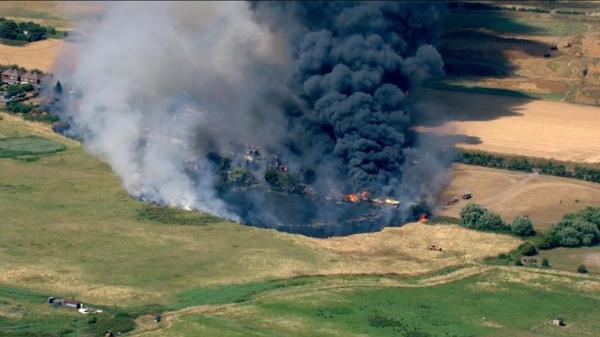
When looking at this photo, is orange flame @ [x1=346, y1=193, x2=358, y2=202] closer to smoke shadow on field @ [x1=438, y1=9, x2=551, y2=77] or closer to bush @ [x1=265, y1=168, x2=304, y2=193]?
bush @ [x1=265, y1=168, x2=304, y2=193]

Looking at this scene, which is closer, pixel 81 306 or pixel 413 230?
Result: pixel 81 306

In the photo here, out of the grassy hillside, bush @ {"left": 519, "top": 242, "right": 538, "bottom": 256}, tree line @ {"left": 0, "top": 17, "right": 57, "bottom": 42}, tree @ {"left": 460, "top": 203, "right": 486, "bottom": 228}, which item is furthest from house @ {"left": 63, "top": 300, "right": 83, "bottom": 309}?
tree line @ {"left": 0, "top": 17, "right": 57, "bottom": 42}

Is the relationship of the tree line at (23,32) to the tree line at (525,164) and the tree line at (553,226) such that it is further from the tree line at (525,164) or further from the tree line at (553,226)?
the tree line at (553,226)

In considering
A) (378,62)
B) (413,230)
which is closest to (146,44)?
(378,62)

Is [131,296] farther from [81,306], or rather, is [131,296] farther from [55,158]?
[55,158]

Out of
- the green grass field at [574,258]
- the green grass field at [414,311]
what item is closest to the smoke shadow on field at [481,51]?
the green grass field at [574,258]

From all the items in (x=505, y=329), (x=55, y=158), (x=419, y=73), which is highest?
(x=419, y=73)

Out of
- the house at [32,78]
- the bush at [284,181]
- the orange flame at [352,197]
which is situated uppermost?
the house at [32,78]

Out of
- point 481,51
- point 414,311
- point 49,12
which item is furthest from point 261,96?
point 49,12
